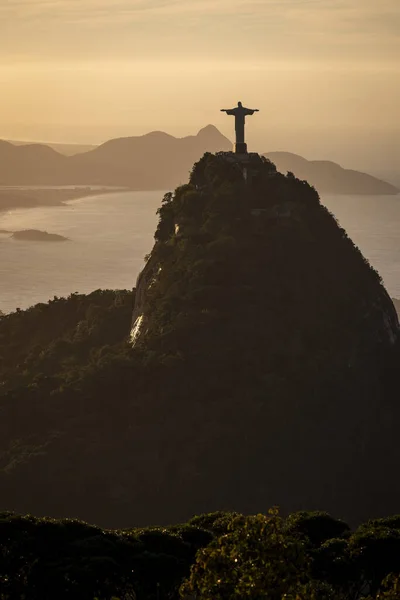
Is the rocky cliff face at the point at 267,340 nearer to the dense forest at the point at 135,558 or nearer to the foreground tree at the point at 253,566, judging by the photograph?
the dense forest at the point at 135,558

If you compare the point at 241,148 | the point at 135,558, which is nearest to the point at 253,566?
the point at 135,558

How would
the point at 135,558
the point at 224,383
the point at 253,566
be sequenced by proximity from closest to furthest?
the point at 253,566, the point at 135,558, the point at 224,383

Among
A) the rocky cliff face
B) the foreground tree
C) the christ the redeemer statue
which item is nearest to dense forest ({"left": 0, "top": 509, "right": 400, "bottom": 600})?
the foreground tree

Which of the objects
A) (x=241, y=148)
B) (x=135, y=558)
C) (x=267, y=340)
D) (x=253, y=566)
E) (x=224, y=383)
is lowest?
(x=135, y=558)

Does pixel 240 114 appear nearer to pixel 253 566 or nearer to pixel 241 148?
pixel 241 148

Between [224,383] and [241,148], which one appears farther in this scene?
[241,148]

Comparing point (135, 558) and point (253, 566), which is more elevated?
point (253, 566)

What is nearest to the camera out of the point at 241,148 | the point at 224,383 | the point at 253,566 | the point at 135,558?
the point at 253,566

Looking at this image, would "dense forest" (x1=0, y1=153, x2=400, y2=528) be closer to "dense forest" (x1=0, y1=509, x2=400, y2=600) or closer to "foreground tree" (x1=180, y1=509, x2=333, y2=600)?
"dense forest" (x1=0, y1=509, x2=400, y2=600)
